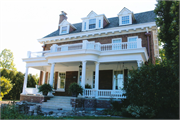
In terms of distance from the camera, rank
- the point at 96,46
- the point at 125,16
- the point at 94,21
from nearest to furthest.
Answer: the point at 96,46, the point at 125,16, the point at 94,21

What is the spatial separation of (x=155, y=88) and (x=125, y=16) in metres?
11.1

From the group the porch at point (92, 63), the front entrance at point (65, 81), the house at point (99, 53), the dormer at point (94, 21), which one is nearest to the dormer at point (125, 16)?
the house at point (99, 53)

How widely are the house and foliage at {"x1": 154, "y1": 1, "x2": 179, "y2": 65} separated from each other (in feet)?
14.8

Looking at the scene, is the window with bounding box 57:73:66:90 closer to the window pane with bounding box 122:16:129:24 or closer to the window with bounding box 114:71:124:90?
the window with bounding box 114:71:124:90

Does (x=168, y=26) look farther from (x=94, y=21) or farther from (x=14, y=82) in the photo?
(x=14, y=82)

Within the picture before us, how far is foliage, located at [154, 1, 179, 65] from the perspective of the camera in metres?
7.31

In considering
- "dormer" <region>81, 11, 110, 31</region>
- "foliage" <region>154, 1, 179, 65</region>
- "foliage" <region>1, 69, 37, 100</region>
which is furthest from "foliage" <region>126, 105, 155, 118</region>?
"foliage" <region>1, 69, 37, 100</region>

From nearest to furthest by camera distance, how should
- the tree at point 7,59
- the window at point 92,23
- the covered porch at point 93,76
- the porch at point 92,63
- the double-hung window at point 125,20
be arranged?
the porch at point 92,63
the covered porch at point 93,76
the double-hung window at point 125,20
the window at point 92,23
the tree at point 7,59

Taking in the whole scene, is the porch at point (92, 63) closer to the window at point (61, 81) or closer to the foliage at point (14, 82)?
the window at point (61, 81)

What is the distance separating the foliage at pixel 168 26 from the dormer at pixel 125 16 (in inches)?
363

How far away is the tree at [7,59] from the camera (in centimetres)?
4459

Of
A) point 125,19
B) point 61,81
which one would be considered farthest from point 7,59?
point 125,19

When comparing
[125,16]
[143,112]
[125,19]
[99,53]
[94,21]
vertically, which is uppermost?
[125,16]

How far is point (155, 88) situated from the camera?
9.08 metres
